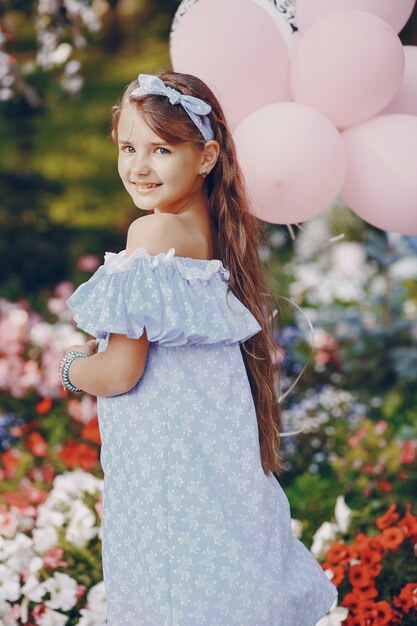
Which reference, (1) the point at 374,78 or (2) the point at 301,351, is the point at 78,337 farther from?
(1) the point at 374,78

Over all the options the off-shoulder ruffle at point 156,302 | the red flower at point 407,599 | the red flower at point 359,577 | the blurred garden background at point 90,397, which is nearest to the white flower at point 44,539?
the blurred garden background at point 90,397

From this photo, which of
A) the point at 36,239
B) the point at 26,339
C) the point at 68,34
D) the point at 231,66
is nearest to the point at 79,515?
the point at 231,66

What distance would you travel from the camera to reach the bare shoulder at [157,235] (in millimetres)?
1677

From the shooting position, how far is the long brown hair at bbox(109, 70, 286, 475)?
170 centimetres

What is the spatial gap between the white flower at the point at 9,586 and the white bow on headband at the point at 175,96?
4.74ft

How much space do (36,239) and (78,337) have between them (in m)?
1.65

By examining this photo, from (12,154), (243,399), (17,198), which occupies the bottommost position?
(12,154)

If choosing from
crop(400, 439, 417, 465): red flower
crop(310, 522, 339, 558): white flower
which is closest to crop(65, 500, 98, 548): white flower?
crop(310, 522, 339, 558): white flower

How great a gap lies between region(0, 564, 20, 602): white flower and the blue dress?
0.76 m

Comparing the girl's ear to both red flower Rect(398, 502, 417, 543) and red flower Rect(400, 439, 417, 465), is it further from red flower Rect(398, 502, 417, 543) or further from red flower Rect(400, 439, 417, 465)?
red flower Rect(400, 439, 417, 465)

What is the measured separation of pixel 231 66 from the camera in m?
2.20

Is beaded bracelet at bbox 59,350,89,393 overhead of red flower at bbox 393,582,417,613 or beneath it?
overhead

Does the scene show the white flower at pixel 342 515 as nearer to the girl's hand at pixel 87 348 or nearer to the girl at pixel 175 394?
the girl at pixel 175 394

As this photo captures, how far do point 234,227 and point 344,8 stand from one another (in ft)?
2.78
